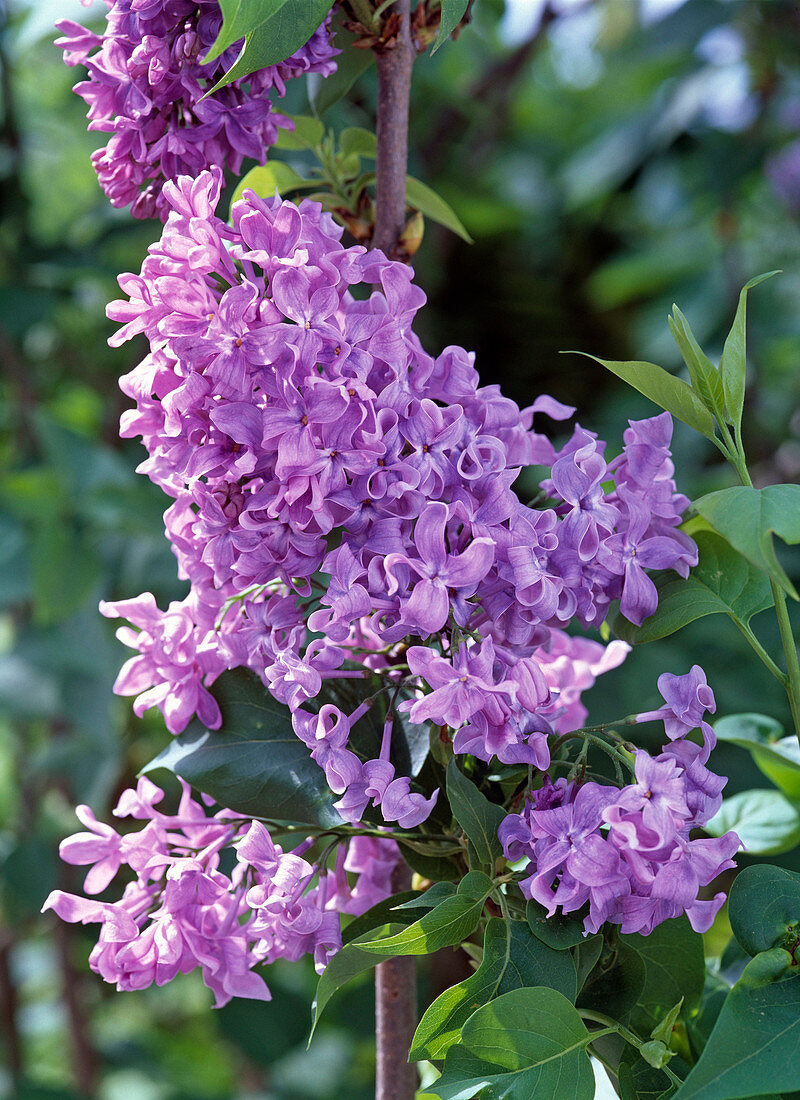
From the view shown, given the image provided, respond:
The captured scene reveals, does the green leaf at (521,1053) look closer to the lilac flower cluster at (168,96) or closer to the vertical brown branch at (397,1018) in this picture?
the vertical brown branch at (397,1018)

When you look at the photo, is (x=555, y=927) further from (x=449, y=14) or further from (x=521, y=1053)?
(x=449, y=14)

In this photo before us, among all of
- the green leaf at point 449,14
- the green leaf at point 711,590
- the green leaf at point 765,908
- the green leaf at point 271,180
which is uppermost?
the green leaf at point 449,14

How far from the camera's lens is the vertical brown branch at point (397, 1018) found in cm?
38

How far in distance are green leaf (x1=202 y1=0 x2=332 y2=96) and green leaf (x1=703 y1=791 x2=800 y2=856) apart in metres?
0.34

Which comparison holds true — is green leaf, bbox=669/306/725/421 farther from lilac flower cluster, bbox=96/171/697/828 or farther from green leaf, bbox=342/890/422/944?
green leaf, bbox=342/890/422/944

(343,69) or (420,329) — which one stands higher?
(343,69)

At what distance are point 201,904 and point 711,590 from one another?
7.4 inches

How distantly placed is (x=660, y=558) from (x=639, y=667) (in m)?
0.64

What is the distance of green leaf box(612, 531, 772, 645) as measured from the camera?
0.32 m

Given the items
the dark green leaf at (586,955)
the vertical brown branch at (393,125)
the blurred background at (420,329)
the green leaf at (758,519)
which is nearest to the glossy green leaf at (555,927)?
the dark green leaf at (586,955)

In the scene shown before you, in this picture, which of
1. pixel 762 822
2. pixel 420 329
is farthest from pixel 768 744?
pixel 420 329

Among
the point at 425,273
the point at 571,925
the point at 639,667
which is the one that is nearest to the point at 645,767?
the point at 571,925

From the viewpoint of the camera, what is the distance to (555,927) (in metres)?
0.29

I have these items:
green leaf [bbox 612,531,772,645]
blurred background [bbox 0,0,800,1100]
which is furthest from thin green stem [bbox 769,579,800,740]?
blurred background [bbox 0,0,800,1100]
